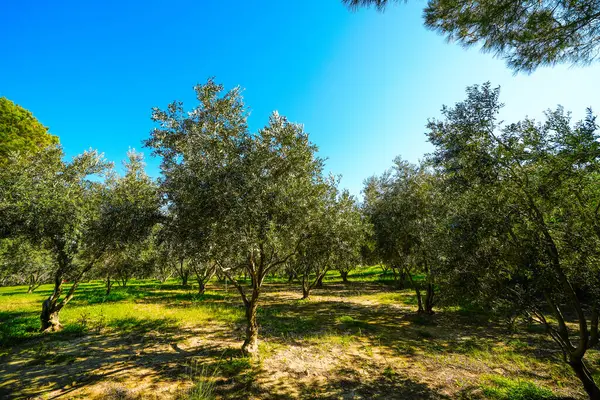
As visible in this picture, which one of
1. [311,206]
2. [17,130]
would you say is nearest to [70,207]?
[311,206]

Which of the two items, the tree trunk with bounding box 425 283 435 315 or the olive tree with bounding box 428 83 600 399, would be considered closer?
the olive tree with bounding box 428 83 600 399

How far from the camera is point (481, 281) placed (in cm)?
837

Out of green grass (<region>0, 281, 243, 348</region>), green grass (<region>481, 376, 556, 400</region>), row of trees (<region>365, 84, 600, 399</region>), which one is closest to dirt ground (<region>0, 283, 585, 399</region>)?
green grass (<region>481, 376, 556, 400</region>)

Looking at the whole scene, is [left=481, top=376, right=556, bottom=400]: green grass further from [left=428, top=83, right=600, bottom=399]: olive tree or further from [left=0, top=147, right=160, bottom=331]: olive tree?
[left=0, top=147, right=160, bottom=331]: olive tree

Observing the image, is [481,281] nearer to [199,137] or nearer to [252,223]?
[252,223]

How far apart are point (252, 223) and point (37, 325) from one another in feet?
61.3

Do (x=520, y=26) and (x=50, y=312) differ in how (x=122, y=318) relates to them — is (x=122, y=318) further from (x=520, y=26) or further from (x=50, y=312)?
(x=520, y=26)

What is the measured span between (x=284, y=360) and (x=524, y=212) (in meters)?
11.2

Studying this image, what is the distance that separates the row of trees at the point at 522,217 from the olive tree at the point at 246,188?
5.75 meters

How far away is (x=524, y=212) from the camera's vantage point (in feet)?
25.0

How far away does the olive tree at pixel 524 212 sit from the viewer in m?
6.66

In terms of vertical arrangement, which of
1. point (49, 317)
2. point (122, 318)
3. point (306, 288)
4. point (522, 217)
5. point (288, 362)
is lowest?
point (288, 362)

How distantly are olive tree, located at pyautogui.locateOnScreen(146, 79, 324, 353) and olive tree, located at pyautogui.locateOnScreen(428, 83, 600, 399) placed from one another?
5.81 metres

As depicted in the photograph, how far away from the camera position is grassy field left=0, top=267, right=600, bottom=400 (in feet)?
29.2
